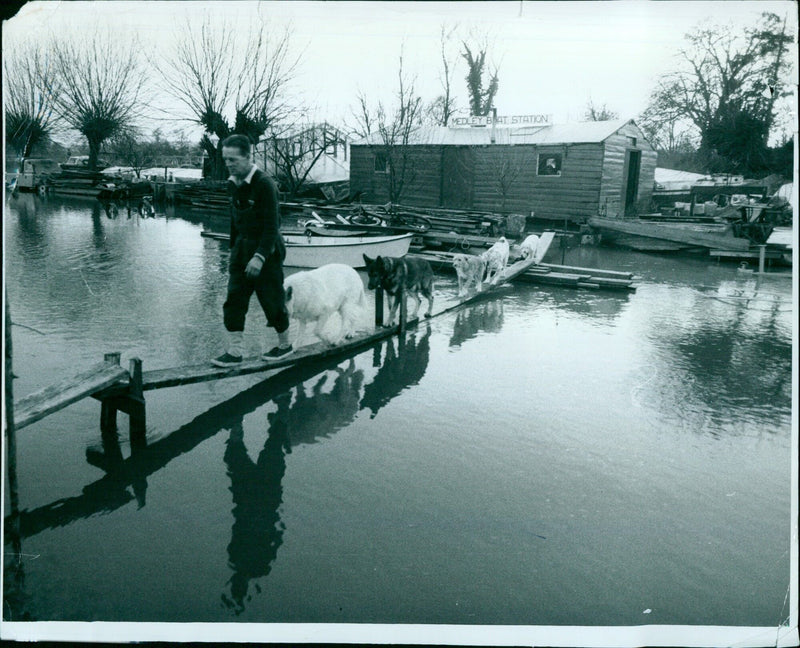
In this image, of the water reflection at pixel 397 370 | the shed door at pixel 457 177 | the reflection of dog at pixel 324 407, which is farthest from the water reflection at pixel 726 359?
the shed door at pixel 457 177

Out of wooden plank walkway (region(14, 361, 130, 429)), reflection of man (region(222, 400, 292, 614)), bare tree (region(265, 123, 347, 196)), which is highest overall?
bare tree (region(265, 123, 347, 196))

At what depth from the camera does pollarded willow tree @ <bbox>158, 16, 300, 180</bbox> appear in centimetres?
333

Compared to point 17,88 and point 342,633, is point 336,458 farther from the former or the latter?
point 17,88

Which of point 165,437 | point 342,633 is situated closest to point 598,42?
point 342,633

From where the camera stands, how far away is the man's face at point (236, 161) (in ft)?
13.4

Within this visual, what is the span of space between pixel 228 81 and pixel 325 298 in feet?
6.64

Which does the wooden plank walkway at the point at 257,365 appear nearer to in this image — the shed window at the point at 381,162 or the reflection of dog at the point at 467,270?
the reflection of dog at the point at 467,270

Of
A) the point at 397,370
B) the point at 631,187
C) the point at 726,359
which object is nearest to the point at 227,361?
the point at 397,370

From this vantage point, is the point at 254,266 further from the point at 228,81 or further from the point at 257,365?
the point at 228,81

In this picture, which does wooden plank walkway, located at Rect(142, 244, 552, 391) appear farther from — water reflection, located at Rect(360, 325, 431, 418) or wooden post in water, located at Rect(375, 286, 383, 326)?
water reflection, located at Rect(360, 325, 431, 418)

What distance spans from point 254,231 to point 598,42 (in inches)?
102

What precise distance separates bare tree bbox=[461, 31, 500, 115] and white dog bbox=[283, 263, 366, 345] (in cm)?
193

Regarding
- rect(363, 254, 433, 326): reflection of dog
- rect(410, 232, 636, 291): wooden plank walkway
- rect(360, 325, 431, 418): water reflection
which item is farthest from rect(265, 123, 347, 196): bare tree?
rect(410, 232, 636, 291): wooden plank walkway

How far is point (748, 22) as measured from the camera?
308cm
